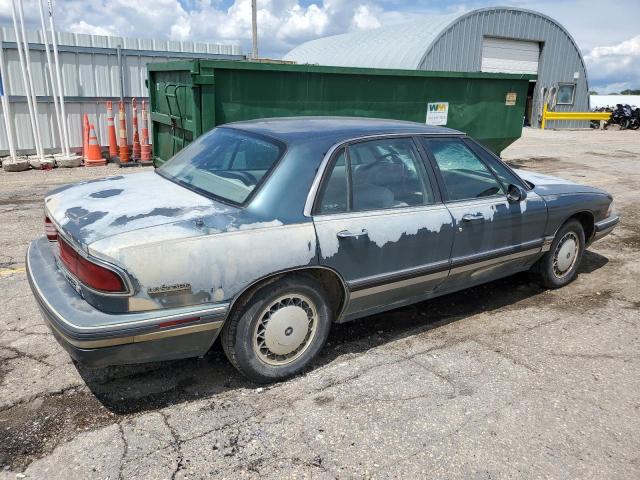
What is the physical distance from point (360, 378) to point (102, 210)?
1.85 m

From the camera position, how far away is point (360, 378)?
344cm

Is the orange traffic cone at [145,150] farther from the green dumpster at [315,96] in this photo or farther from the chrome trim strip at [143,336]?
the chrome trim strip at [143,336]

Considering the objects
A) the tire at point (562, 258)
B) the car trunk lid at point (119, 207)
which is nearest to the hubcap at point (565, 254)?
the tire at point (562, 258)

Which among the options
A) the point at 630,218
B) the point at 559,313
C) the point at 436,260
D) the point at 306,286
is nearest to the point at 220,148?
the point at 306,286

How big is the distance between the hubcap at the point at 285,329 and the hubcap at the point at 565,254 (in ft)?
8.91

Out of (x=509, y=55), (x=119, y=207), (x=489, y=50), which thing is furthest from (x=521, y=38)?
(x=119, y=207)

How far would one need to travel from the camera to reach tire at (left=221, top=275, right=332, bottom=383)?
308 centimetres

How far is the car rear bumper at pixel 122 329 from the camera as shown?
2.65 meters

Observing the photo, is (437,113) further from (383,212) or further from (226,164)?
(226,164)

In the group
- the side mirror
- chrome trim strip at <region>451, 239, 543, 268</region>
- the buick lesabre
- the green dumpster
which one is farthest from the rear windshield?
the green dumpster

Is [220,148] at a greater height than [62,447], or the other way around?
[220,148]

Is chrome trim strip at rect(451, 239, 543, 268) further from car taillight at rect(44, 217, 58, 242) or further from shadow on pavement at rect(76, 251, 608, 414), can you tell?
car taillight at rect(44, 217, 58, 242)

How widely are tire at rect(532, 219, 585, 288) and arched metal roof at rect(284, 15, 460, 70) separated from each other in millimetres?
17546

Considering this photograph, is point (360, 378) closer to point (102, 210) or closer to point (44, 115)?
point (102, 210)
